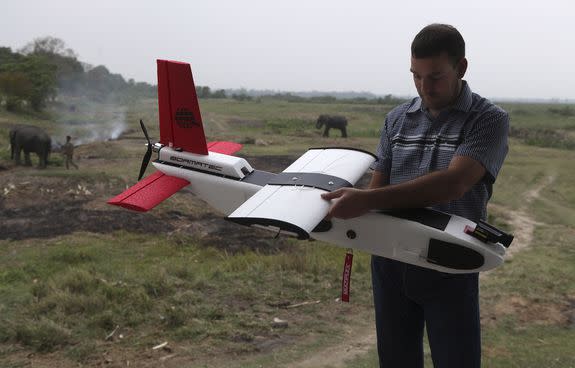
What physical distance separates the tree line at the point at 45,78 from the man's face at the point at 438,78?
1278 inches

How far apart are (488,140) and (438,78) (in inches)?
16.9

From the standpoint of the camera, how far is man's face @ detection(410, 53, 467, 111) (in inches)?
101

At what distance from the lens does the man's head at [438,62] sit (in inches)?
100

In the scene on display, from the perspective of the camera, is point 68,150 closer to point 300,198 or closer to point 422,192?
point 300,198

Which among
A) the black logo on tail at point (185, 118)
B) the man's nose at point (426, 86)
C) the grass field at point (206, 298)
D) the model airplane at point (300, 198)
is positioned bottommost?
the grass field at point (206, 298)

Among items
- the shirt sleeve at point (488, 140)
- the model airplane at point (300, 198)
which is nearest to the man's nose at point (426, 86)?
the shirt sleeve at point (488, 140)

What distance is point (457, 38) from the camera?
101 inches

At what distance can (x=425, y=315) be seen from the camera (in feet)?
9.37

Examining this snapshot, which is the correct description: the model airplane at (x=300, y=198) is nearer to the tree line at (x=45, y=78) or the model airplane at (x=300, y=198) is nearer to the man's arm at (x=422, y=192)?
the man's arm at (x=422, y=192)

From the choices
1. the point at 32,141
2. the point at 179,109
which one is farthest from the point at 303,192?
the point at 32,141

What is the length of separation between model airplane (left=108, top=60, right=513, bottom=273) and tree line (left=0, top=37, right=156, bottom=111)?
2933 cm

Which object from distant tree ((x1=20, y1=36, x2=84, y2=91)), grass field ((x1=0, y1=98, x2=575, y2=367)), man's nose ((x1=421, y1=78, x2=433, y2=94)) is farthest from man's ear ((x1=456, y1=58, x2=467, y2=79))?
distant tree ((x1=20, y1=36, x2=84, y2=91))

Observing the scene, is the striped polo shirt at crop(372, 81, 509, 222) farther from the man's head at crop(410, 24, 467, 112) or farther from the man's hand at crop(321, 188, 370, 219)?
the man's hand at crop(321, 188, 370, 219)

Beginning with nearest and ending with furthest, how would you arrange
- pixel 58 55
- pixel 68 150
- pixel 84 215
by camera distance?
pixel 84 215
pixel 68 150
pixel 58 55
